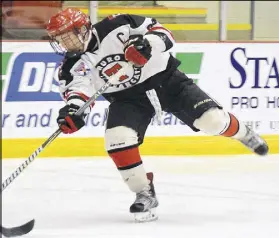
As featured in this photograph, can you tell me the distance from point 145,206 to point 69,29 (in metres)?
0.72

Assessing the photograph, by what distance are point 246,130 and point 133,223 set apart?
647 millimetres

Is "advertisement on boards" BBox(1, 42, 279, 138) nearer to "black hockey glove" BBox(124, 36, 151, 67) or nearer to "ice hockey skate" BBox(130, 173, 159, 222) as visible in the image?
"ice hockey skate" BBox(130, 173, 159, 222)

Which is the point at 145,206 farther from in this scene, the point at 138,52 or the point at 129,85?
the point at 138,52

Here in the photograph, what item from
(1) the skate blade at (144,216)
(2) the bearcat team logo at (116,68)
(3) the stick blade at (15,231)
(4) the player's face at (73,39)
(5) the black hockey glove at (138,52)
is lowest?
(1) the skate blade at (144,216)

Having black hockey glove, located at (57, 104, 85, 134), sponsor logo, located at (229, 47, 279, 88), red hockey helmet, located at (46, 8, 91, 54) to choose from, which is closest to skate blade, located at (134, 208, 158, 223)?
black hockey glove, located at (57, 104, 85, 134)

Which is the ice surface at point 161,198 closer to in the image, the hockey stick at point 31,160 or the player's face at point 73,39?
the hockey stick at point 31,160

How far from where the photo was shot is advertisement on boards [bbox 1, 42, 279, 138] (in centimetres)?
450

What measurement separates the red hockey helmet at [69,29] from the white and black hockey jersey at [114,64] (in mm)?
88

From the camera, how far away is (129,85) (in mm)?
2996

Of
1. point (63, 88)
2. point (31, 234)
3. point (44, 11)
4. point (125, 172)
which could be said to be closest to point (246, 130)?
point (125, 172)

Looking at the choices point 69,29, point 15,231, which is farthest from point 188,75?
point 15,231

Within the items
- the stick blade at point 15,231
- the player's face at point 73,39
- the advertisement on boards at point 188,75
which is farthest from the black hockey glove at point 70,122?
the advertisement on boards at point 188,75

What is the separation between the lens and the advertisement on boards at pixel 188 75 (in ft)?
14.8

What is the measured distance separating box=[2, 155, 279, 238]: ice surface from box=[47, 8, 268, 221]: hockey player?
0.20 meters
